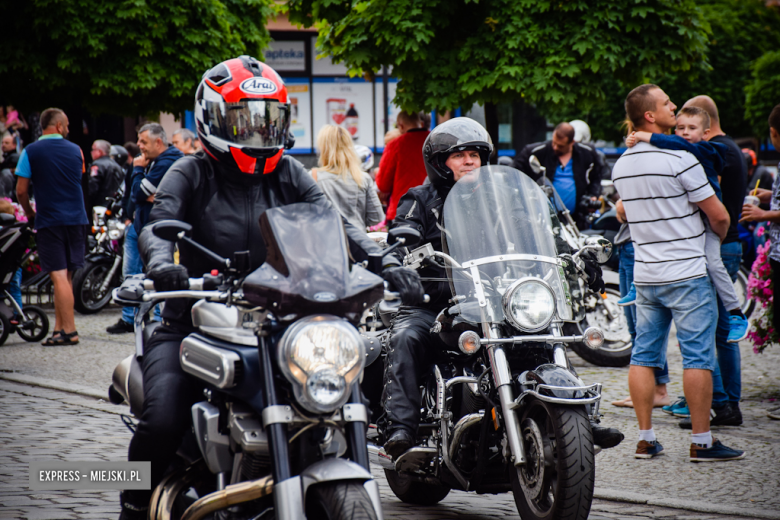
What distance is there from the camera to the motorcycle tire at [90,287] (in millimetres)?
11789

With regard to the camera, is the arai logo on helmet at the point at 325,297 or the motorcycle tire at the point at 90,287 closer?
the arai logo on helmet at the point at 325,297

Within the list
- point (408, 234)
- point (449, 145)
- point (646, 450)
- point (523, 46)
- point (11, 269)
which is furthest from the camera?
point (11, 269)

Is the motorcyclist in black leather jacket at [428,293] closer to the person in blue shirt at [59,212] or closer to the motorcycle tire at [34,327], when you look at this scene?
the person in blue shirt at [59,212]

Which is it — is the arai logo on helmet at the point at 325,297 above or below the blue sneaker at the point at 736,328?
above

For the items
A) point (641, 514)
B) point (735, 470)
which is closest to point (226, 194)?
point (641, 514)

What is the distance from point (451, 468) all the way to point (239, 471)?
1.47 m

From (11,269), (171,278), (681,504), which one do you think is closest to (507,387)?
(681,504)

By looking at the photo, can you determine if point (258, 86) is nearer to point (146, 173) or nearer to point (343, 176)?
point (343, 176)

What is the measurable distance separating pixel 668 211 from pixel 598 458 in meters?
1.57

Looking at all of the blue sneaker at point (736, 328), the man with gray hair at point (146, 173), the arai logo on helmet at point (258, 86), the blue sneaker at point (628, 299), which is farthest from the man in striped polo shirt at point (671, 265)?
the man with gray hair at point (146, 173)

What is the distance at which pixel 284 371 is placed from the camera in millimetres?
2613

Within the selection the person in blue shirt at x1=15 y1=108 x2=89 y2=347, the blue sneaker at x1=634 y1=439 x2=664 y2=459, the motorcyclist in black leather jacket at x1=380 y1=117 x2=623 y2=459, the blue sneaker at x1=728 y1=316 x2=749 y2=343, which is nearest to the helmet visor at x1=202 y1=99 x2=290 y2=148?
the motorcyclist in black leather jacket at x1=380 y1=117 x2=623 y2=459

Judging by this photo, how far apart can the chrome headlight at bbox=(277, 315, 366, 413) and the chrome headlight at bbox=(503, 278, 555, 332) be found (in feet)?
4.76

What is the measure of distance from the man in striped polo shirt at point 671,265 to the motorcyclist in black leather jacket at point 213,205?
2.59 m
